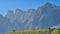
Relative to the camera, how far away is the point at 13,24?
17225 centimetres

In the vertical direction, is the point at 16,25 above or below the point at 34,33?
above

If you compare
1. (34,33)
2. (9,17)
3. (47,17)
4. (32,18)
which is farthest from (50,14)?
(34,33)

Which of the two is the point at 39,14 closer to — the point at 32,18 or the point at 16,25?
the point at 32,18

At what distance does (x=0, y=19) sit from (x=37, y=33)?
16086cm

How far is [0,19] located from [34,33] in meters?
161

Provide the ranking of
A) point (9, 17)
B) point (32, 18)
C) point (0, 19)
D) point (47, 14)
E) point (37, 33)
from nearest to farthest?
point (37, 33)
point (32, 18)
point (47, 14)
point (9, 17)
point (0, 19)

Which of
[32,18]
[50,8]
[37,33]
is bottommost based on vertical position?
[37,33]

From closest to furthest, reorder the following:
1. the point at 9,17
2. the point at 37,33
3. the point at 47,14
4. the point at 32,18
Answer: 1. the point at 37,33
2. the point at 32,18
3. the point at 47,14
4. the point at 9,17

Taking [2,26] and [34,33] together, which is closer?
[34,33]

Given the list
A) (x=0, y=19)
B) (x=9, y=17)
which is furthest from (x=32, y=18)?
(x=0, y=19)

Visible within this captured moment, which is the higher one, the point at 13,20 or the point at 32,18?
the point at 13,20

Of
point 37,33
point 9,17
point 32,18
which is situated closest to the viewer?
point 37,33

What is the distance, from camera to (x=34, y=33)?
25297 mm

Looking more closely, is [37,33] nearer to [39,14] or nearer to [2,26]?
[39,14]
